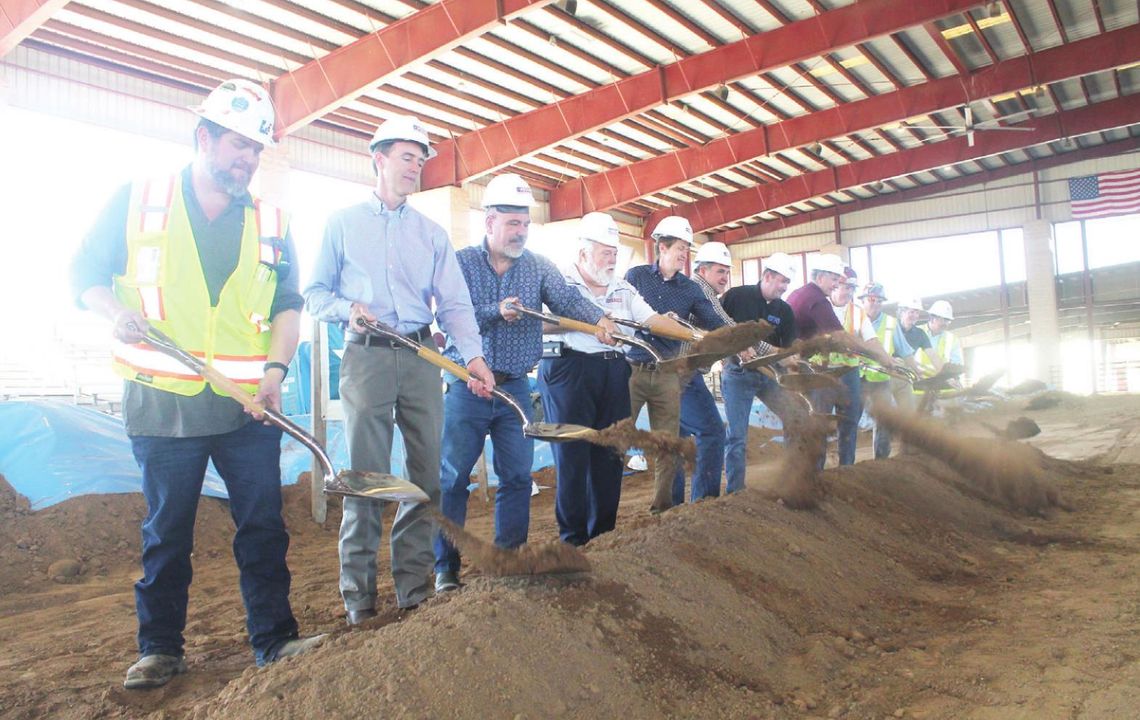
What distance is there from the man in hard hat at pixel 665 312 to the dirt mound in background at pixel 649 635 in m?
0.78

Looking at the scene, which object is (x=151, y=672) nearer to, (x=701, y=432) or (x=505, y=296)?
(x=505, y=296)

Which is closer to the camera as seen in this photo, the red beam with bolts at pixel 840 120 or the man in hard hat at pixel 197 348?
the man in hard hat at pixel 197 348

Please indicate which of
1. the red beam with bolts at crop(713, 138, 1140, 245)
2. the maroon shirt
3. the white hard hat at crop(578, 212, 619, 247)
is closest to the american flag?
the red beam with bolts at crop(713, 138, 1140, 245)

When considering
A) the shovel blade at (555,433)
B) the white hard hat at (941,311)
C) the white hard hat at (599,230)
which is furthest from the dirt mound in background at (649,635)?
the white hard hat at (941,311)

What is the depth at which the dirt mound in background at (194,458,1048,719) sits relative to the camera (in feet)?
8.08

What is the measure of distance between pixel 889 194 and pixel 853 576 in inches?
927

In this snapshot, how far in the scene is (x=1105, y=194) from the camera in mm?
22281

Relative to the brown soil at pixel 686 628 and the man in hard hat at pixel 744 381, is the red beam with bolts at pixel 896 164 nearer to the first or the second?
the man in hard hat at pixel 744 381

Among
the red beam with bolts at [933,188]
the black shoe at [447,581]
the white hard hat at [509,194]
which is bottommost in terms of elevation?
the black shoe at [447,581]

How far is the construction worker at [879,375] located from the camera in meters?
8.31

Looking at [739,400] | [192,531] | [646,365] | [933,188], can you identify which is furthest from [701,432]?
[933,188]

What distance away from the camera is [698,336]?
554cm

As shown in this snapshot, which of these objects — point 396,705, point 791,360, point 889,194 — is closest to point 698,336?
point 791,360

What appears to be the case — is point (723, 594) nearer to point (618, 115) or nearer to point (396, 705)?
point (396, 705)
